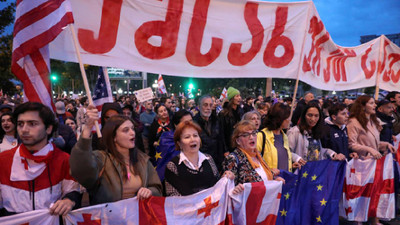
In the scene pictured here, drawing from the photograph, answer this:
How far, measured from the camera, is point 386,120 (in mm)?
5492

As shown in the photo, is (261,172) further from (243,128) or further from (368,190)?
(368,190)

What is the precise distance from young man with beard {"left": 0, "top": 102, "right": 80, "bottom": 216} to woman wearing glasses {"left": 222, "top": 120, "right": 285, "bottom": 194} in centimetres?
167

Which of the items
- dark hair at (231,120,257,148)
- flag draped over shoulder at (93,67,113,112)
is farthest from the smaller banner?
dark hair at (231,120,257,148)

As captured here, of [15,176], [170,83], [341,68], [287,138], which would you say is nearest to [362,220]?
[287,138]

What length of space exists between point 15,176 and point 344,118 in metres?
4.25

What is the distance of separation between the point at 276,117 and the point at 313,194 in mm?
1207

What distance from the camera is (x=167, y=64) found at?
3.69 metres

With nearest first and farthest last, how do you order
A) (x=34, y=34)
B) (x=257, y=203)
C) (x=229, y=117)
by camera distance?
(x=34, y=34), (x=257, y=203), (x=229, y=117)

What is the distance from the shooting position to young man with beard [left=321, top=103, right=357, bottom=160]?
4.23 meters

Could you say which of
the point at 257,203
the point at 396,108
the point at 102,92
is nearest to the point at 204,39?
the point at 102,92

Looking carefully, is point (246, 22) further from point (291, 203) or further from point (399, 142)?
point (399, 142)

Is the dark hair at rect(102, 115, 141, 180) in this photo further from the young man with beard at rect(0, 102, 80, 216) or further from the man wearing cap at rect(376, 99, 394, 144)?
the man wearing cap at rect(376, 99, 394, 144)

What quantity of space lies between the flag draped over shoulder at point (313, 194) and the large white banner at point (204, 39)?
61.4 inches

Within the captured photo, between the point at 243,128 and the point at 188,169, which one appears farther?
the point at 243,128
